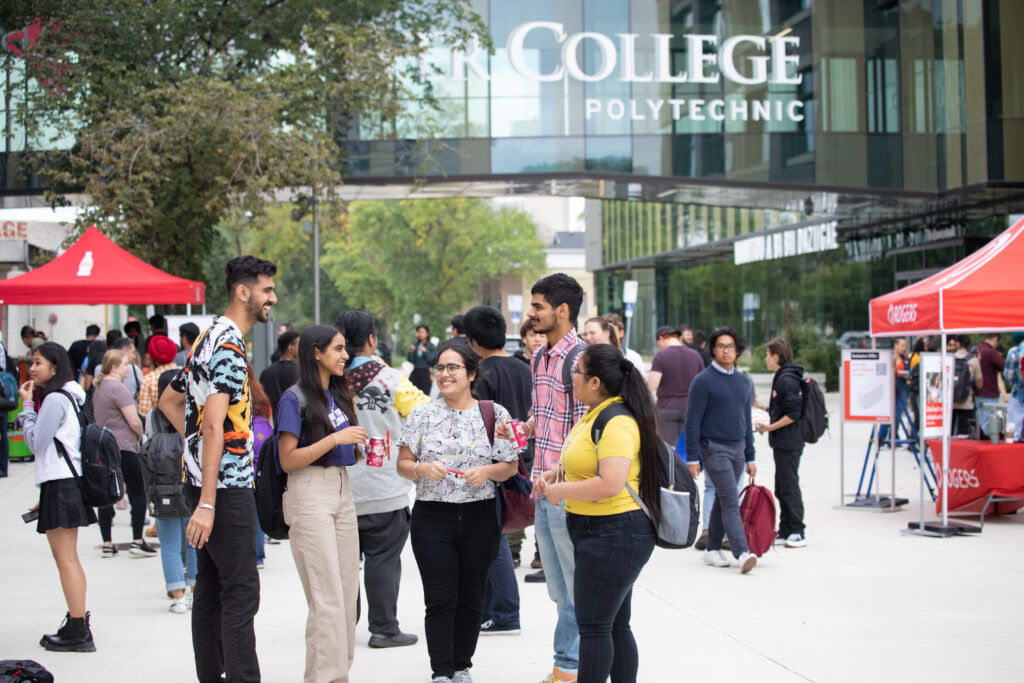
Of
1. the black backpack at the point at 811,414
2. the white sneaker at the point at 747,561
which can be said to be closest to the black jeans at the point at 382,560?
the white sneaker at the point at 747,561

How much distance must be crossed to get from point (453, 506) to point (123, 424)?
16.8 ft

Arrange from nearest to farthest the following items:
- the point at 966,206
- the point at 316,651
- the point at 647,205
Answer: the point at 316,651, the point at 966,206, the point at 647,205

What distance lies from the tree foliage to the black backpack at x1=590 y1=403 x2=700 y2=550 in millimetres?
13556

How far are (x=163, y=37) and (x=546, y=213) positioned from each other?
91.7 metres

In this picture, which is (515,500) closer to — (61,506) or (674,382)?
(61,506)

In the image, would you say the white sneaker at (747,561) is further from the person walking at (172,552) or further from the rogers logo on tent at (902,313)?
the person walking at (172,552)

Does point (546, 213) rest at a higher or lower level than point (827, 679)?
higher

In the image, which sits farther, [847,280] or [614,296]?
[614,296]

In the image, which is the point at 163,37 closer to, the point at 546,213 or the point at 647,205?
the point at 647,205

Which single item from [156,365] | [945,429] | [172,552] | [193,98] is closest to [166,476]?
[172,552]

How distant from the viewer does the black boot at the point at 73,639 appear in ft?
21.8

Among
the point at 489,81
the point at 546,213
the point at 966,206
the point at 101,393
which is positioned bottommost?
the point at 101,393

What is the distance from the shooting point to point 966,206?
26438 mm

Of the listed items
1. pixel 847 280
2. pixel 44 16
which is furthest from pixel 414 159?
pixel 847 280
